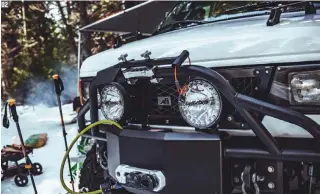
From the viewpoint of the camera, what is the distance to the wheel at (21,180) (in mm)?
4620

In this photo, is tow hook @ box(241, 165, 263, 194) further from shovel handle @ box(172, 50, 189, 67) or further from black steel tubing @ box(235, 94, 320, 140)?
shovel handle @ box(172, 50, 189, 67)

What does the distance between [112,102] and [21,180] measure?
2.99 metres

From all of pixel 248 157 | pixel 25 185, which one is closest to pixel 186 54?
pixel 248 157

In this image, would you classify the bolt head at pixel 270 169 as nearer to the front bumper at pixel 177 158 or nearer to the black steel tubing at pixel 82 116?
the front bumper at pixel 177 158

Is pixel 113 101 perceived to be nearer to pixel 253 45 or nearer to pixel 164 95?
pixel 164 95

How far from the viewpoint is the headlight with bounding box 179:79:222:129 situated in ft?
6.23

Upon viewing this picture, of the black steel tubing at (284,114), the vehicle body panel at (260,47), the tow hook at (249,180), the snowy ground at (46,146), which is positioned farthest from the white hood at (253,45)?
the snowy ground at (46,146)

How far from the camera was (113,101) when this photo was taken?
228cm

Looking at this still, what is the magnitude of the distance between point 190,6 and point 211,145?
298 centimetres

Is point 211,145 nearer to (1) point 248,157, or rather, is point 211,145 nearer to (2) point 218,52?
(1) point 248,157

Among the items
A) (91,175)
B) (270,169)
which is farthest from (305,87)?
(91,175)

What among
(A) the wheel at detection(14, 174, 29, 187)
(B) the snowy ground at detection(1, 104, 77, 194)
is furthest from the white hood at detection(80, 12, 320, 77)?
(A) the wheel at detection(14, 174, 29, 187)

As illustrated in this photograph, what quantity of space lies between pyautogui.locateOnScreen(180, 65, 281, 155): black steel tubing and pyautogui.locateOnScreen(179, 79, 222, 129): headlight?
5 cm

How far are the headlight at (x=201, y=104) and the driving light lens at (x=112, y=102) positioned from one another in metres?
0.44
